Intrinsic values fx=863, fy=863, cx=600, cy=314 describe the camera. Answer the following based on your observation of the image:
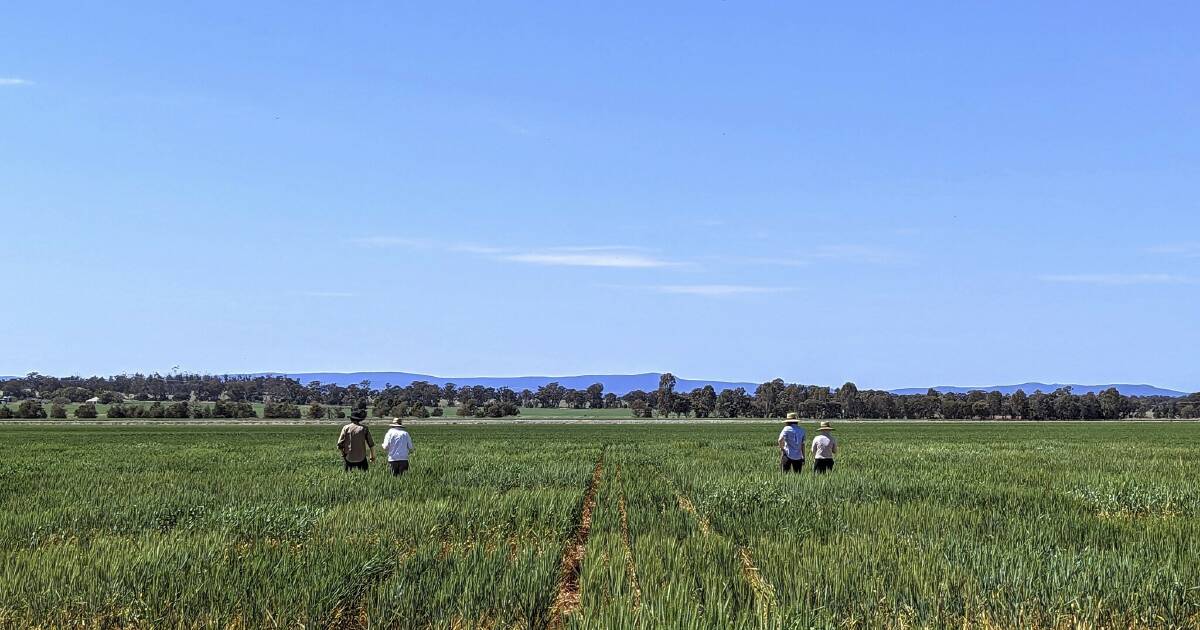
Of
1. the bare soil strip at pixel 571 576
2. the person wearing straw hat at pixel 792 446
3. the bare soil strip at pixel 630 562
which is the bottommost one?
the bare soil strip at pixel 571 576

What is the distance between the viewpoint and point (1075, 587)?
7.69 metres

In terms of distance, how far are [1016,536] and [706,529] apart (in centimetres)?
396

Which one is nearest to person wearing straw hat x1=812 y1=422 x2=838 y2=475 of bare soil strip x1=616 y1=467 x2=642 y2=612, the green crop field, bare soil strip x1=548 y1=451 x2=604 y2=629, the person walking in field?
the green crop field

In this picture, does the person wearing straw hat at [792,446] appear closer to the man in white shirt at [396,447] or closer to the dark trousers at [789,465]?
the dark trousers at [789,465]

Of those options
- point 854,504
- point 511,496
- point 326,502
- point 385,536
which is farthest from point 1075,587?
point 326,502

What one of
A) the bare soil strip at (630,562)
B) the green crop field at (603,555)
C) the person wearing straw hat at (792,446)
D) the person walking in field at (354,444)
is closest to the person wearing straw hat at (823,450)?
the person wearing straw hat at (792,446)

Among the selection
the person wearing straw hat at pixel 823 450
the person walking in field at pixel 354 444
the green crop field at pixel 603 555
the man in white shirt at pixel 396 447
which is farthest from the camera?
the person wearing straw hat at pixel 823 450

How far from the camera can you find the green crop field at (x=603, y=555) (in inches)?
281

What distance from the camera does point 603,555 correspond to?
30.4 ft

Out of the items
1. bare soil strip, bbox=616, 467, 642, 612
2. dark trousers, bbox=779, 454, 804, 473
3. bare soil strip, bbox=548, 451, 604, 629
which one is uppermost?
dark trousers, bbox=779, 454, 804, 473

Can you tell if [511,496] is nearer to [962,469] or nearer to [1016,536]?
[1016,536]

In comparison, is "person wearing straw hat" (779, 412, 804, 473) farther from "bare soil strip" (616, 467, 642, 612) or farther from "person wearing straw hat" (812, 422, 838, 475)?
"bare soil strip" (616, 467, 642, 612)

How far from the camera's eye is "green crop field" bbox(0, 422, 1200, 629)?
7.14m

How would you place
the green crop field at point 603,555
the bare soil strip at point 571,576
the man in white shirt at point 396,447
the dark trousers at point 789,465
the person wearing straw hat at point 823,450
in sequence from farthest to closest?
the dark trousers at point 789,465
the person wearing straw hat at point 823,450
the man in white shirt at point 396,447
the bare soil strip at point 571,576
the green crop field at point 603,555
